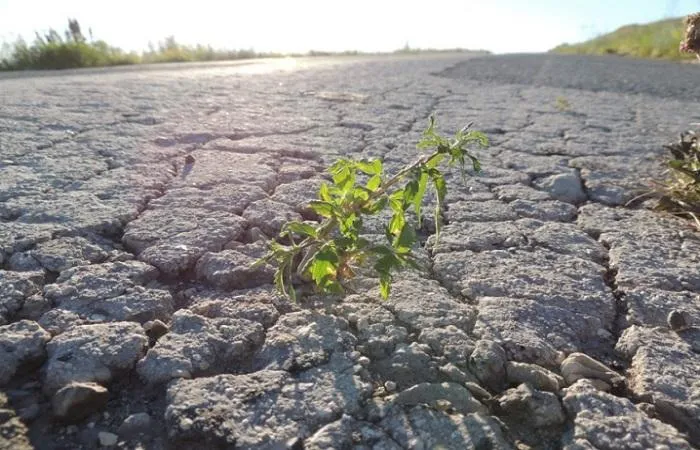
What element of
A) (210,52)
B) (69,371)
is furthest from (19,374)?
(210,52)

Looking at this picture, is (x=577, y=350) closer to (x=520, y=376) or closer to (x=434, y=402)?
(x=520, y=376)

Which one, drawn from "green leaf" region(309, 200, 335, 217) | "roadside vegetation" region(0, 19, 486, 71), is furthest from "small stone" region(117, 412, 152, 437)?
"roadside vegetation" region(0, 19, 486, 71)

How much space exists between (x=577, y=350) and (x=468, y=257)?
0.45m

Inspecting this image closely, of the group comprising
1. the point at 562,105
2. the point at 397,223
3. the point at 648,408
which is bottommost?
the point at 648,408

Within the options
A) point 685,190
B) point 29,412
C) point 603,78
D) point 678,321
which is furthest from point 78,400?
point 603,78

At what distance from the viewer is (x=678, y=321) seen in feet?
4.25

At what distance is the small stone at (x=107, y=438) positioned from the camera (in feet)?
3.07

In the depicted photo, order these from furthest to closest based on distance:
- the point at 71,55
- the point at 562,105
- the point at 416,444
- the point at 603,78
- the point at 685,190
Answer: the point at 71,55 → the point at 603,78 → the point at 562,105 → the point at 685,190 → the point at 416,444

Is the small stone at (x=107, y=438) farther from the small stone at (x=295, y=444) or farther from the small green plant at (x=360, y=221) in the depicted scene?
the small green plant at (x=360, y=221)

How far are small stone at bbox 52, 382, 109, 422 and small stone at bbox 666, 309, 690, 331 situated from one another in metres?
1.18

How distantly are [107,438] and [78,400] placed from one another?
0.10 metres

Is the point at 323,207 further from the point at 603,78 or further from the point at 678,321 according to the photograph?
the point at 603,78

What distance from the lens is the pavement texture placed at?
986mm

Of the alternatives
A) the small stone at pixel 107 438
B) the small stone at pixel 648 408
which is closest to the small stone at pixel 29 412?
the small stone at pixel 107 438
